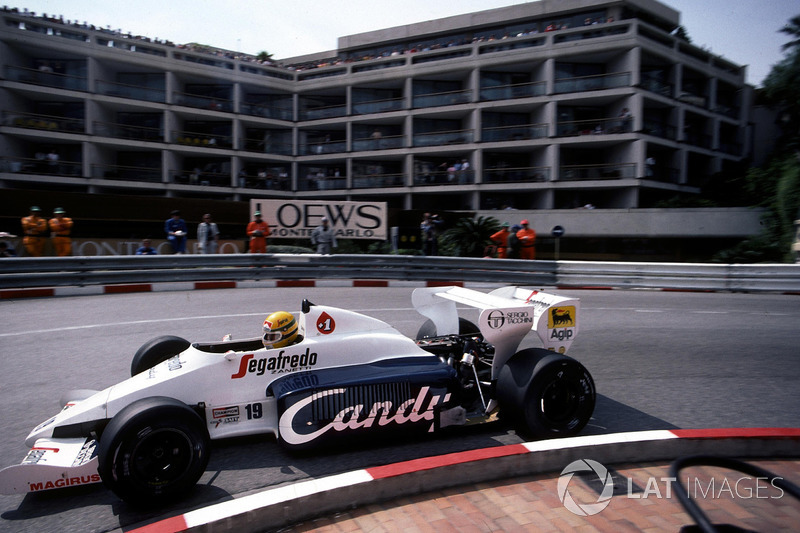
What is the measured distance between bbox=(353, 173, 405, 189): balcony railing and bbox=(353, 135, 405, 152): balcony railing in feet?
5.54

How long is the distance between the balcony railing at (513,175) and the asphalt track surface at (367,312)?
56.3ft

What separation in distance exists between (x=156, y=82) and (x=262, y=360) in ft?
105

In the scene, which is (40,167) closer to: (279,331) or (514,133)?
(514,133)

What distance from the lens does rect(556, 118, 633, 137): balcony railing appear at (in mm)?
26891

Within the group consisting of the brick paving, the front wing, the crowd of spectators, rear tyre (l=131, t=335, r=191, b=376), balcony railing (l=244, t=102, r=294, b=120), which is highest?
the crowd of spectators

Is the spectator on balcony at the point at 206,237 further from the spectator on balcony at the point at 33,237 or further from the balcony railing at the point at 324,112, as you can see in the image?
the balcony railing at the point at 324,112

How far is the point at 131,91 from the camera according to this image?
29.4 metres

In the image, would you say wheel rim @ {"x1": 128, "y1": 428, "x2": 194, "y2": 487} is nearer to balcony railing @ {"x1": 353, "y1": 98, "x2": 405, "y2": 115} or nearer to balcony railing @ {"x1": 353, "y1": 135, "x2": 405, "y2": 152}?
balcony railing @ {"x1": 353, "y1": 135, "x2": 405, "y2": 152}

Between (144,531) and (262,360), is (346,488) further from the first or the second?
(262,360)

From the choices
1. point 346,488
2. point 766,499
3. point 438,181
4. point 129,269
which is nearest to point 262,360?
point 346,488

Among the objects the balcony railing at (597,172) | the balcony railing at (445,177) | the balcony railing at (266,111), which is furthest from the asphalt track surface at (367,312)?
the balcony railing at (266,111)

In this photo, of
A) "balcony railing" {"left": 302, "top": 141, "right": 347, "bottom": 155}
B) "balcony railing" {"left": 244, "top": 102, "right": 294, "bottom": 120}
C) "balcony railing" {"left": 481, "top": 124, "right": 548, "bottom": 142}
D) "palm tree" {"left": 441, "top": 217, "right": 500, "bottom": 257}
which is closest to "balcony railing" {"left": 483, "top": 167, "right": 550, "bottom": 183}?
"balcony railing" {"left": 481, "top": 124, "right": 548, "bottom": 142}

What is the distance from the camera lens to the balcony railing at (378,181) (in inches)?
1216

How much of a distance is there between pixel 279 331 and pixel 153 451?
1.25 metres
